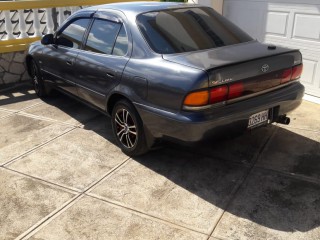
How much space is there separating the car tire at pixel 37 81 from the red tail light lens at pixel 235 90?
372 cm

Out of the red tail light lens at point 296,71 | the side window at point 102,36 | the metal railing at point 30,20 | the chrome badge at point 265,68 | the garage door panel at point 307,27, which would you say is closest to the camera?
the chrome badge at point 265,68

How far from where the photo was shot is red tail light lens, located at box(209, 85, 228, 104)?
328 cm

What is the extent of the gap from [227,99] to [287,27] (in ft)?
11.3

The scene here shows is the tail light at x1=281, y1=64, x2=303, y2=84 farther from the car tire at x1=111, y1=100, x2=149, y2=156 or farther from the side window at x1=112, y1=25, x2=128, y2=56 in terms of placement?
the side window at x1=112, y1=25, x2=128, y2=56

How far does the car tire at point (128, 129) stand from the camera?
395cm

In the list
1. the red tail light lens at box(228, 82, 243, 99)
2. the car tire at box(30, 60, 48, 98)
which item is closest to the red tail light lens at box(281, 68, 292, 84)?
the red tail light lens at box(228, 82, 243, 99)

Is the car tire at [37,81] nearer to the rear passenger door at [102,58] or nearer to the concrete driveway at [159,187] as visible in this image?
the concrete driveway at [159,187]

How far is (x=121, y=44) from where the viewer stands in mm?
4098

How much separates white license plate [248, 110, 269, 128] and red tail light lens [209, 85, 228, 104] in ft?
1.37

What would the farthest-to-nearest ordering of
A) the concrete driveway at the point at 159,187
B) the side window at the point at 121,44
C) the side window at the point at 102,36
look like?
the side window at the point at 102,36 < the side window at the point at 121,44 < the concrete driveway at the point at 159,187

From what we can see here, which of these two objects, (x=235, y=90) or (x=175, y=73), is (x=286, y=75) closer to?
(x=235, y=90)

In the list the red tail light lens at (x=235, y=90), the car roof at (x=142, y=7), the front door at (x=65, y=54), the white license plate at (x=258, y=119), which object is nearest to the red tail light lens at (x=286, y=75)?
the white license plate at (x=258, y=119)

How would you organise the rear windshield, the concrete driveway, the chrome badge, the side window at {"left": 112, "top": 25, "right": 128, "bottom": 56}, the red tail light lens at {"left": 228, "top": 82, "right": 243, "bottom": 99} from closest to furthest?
1. the concrete driveway
2. the red tail light lens at {"left": 228, "top": 82, "right": 243, "bottom": 99}
3. the chrome badge
4. the rear windshield
5. the side window at {"left": 112, "top": 25, "right": 128, "bottom": 56}

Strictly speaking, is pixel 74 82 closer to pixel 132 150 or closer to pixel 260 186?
pixel 132 150
